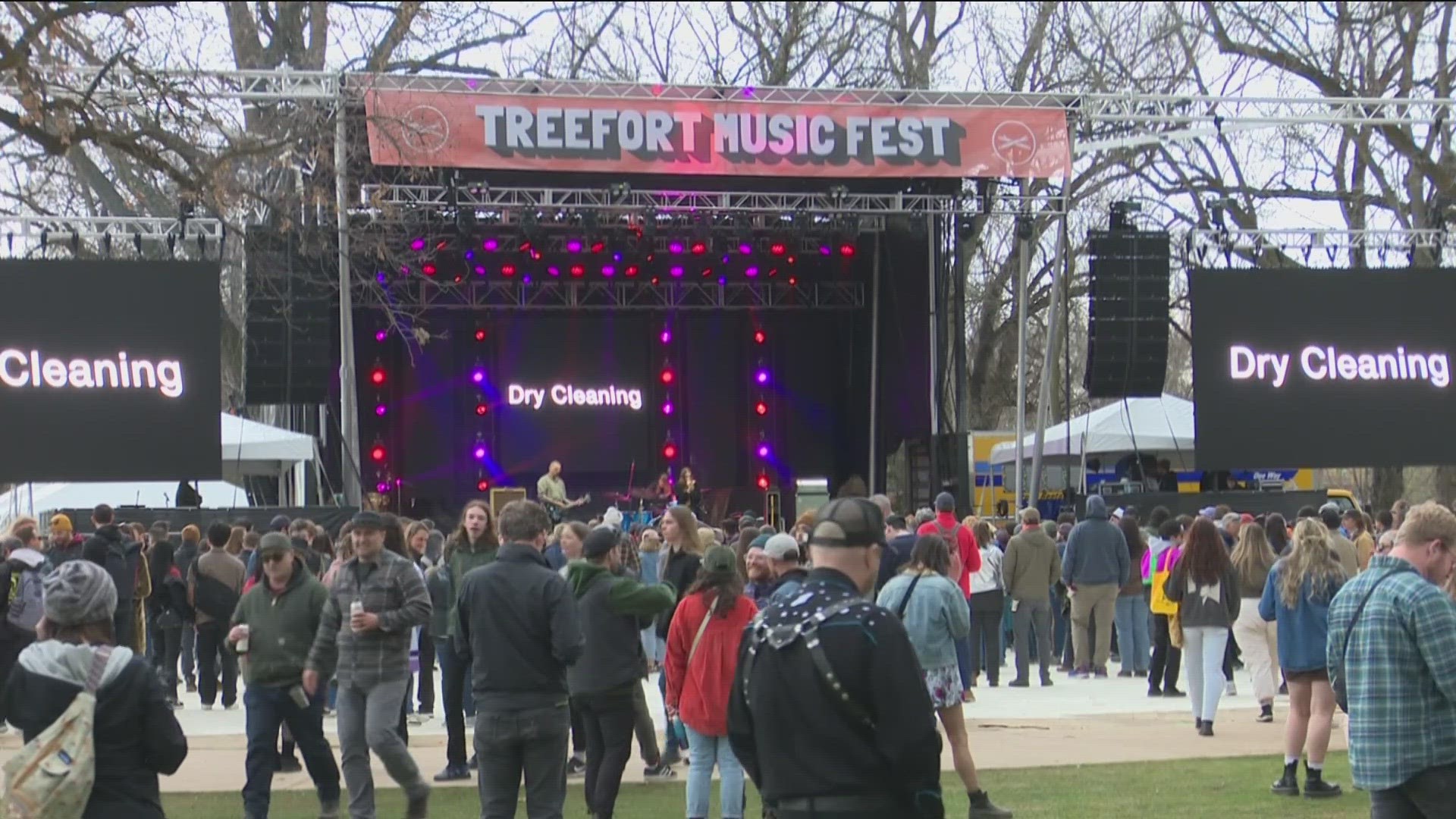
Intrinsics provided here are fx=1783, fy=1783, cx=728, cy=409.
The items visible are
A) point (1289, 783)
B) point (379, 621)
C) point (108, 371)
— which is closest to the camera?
point (379, 621)

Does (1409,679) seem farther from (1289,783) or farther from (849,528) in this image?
(1289,783)

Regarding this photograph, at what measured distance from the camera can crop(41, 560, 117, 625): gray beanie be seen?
202 inches

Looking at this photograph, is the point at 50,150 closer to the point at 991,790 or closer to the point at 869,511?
the point at 991,790

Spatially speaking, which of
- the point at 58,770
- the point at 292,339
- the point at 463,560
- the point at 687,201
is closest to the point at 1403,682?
the point at 58,770

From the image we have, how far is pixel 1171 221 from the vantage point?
109 ft

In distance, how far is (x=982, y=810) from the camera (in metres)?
8.84

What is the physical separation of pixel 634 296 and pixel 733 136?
28.8ft

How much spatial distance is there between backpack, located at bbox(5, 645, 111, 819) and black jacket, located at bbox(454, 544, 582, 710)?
8.47ft

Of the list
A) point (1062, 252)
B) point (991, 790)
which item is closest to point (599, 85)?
point (1062, 252)

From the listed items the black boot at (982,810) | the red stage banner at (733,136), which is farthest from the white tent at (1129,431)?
the black boot at (982,810)

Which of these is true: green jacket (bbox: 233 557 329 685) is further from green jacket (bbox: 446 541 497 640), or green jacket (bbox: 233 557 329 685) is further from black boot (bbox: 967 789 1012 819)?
black boot (bbox: 967 789 1012 819)

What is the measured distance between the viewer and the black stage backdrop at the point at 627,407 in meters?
28.7

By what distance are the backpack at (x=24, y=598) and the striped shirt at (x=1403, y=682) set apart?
9.25 meters

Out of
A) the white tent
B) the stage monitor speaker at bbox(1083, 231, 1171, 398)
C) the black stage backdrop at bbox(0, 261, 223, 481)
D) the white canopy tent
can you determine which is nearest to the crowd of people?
the black stage backdrop at bbox(0, 261, 223, 481)
